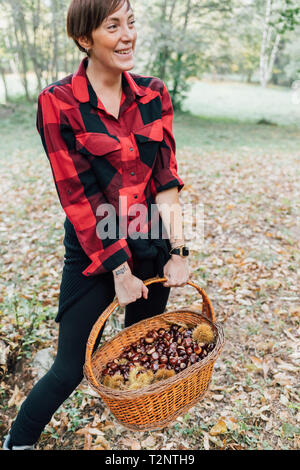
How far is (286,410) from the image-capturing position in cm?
237

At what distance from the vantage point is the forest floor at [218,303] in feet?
7.43

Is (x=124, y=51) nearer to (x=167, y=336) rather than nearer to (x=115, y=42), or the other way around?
(x=115, y=42)

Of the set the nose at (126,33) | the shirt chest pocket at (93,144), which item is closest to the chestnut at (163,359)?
the shirt chest pocket at (93,144)

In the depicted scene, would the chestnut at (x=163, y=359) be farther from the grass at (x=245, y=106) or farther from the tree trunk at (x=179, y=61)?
the grass at (x=245, y=106)

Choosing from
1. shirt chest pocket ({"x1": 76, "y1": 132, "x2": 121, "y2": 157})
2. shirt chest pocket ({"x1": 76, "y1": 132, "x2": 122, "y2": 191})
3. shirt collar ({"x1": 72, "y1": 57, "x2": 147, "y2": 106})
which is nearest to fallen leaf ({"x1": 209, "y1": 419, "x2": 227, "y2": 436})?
shirt chest pocket ({"x1": 76, "y1": 132, "x2": 122, "y2": 191})

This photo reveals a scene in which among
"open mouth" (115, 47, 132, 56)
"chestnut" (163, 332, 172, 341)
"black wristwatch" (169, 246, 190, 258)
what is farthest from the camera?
"chestnut" (163, 332, 172, 341)

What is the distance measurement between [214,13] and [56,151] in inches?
617

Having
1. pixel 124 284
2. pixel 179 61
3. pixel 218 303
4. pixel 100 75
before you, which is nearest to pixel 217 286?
pixel 218 303

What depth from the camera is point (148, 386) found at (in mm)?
1606

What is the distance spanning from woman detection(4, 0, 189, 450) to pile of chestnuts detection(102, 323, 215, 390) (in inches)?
9.2

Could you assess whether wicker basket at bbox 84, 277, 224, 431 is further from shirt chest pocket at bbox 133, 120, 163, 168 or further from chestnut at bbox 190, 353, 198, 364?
shirt chest pocket at bbox 133, 120, 163, 168

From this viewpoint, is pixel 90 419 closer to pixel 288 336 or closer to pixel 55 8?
pixel 288 336

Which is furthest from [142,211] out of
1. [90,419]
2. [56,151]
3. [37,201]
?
[37,201]

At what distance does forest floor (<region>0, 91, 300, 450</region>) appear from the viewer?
2.27m
